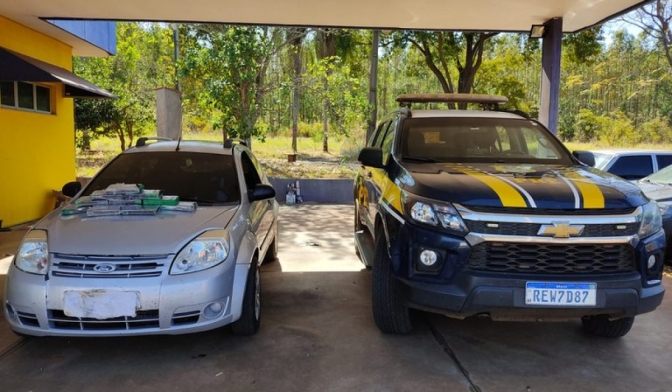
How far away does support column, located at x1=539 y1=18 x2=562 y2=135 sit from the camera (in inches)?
299

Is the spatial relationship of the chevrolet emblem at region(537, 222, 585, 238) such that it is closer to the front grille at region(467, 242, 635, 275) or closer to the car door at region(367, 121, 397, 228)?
the front grille at region(467, 242, 635, 275)

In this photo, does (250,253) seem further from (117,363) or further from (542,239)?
(542,239)

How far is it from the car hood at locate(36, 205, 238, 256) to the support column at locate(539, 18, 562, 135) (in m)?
5.72

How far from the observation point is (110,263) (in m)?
3.22

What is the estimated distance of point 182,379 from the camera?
3238 millimetres

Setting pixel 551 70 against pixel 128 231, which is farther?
pixel 551 70

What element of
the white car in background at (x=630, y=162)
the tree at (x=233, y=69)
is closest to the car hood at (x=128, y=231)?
the white car in background at (x=630, y=162)

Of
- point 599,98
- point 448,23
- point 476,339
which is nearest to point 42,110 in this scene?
point 448,23

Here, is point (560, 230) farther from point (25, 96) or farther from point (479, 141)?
point (25, 96)

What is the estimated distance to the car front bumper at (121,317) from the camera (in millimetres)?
3170

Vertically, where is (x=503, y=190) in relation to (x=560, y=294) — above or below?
above

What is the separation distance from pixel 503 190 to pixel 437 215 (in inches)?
17.7

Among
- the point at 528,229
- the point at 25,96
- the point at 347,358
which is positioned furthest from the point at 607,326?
the point at 25,96

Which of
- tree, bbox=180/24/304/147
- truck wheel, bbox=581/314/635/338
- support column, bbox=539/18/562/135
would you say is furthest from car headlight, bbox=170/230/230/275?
tree, bbox=180/24/304/147
